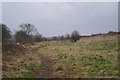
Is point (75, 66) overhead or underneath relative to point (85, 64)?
underneath

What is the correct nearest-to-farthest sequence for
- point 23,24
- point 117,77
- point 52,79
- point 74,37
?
point 117,77
point 52,79
point 74,37
point 23,24

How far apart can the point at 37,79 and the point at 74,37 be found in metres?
35.7

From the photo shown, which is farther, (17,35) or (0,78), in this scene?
(17,35)

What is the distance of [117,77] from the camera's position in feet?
22.3

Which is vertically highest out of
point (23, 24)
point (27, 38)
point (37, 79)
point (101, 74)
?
point (23, 24)

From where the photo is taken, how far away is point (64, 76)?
799 centimetres

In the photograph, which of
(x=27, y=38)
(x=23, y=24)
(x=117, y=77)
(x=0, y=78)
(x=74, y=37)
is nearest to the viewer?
(x=117, y=77)

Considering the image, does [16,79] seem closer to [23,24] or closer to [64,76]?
[64,76]

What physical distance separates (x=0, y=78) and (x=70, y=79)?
4466mm

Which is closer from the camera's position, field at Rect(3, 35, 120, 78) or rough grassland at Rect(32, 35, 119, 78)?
rough grassland at Rect(32, 35, 119, 78)

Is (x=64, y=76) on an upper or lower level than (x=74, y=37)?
lower

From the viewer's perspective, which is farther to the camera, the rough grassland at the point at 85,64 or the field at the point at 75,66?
the field at the point at 75,66

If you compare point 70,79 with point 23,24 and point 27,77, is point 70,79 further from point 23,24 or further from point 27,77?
point 23,24

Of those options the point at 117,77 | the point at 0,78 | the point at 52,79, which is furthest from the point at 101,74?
the point at 0,78
